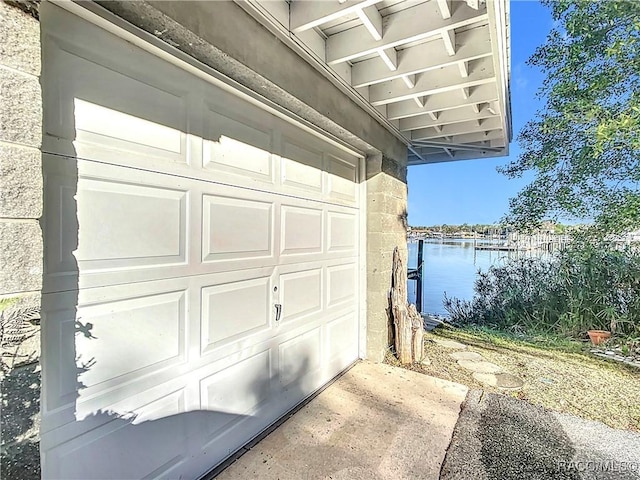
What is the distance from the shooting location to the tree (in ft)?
13.7

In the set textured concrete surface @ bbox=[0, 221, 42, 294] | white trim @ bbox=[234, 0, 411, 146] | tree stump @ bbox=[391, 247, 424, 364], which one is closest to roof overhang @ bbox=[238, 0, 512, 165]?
white trim @ bbox=[234, 0, 411, 146]

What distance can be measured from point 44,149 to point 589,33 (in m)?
6.29

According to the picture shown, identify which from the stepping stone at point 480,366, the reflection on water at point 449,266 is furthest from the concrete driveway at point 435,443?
the reflection on water at point 449,266

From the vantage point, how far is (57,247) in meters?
1.33

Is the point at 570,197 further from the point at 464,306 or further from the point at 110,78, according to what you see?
the point at 110,78

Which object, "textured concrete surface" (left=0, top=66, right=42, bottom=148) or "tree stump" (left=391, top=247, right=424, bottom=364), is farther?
"tree stump" (left=391, top=247, right=424, bottom=364)

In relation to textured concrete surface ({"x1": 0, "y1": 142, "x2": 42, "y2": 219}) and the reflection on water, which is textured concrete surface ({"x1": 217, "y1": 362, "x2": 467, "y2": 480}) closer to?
textured concrete surface ({"x1": 0, "y1": 142, "x2": 42, "y2": 219})

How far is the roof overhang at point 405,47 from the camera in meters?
1.94

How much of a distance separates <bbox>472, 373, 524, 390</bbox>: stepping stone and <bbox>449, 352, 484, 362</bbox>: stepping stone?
1.39 feet

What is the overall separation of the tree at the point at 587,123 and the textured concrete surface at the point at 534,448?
3149mm

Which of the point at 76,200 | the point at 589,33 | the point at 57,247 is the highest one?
the point at 589,33

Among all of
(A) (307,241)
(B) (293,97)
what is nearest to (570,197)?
(A) (307,241)

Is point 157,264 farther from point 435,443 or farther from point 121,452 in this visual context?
point 435,443

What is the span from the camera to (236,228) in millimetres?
2184
